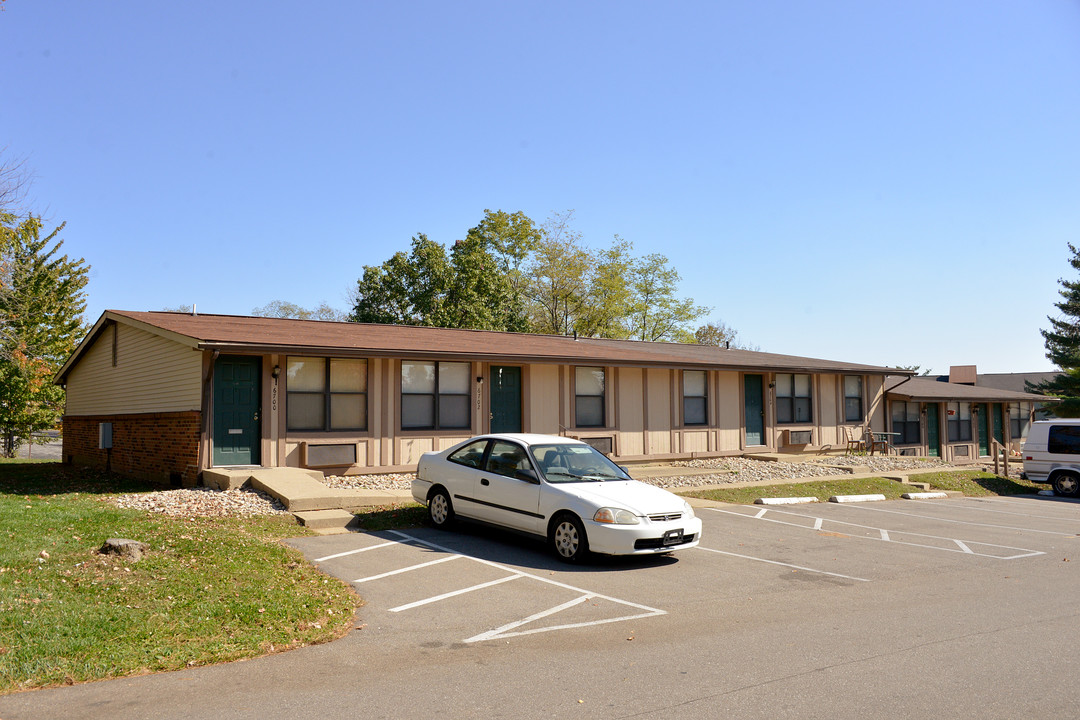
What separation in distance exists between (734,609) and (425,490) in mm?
5540

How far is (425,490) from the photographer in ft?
38.9

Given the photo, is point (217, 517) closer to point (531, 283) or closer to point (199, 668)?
point (199, 668)

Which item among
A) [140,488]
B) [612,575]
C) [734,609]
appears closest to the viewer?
[734,609]

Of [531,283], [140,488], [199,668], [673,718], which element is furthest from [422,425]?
[531,283]

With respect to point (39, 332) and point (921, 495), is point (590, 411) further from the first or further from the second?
point (39, 332)

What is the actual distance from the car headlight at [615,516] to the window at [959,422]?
26.8 metres

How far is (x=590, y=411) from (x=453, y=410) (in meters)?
3.95

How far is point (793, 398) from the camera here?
2475 cm

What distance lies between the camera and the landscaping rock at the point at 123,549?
8125mm

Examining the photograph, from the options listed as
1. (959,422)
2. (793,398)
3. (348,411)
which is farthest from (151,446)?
(959,422)

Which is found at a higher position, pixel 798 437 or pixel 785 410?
pixel 785 410

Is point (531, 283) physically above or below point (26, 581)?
above

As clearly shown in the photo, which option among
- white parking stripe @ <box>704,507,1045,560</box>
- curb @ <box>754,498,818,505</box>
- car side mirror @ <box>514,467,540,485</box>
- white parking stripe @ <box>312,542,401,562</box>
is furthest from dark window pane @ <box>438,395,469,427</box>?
car side mirror @ <box>514,467,540,485</box>

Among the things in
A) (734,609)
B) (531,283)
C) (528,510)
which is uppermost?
(531,283)
